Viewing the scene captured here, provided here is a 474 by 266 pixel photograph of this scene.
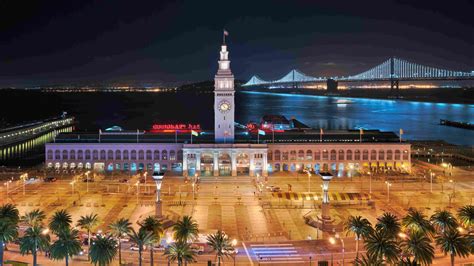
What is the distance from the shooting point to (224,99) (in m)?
94.4

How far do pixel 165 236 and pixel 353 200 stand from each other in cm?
2911

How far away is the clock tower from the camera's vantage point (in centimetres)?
9375

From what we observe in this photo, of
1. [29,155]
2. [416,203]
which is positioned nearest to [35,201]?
[416,203]

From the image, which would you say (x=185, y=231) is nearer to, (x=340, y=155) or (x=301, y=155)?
(x=301, y=155)

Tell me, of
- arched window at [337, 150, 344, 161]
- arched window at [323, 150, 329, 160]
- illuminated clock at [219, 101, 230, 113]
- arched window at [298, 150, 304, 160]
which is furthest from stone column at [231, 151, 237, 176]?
arched window at [337, 150, 344, 161]

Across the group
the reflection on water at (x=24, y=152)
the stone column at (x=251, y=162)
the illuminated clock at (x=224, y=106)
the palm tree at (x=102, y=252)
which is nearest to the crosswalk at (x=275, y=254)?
the palm tree at (x=102, y=252)

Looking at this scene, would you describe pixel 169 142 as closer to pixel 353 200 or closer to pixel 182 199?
pixel 182 199

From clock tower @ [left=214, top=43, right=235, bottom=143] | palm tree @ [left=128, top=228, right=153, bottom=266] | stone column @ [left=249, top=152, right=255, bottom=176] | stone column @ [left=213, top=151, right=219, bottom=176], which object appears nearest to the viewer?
palm tree @ [left=128, top=228, right=153, bottom=266]

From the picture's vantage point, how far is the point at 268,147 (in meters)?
95.8

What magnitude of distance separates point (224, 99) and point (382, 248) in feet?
185

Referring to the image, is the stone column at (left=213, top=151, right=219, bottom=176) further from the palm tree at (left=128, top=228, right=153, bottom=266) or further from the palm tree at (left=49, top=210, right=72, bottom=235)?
the palm tree at (left=128, top=228, right=153, bottom=266)

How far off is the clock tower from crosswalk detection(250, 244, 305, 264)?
144 ft

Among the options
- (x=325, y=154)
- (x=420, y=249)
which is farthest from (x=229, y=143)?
(x=420, y=249)


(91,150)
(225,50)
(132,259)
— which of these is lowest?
(132,259)
